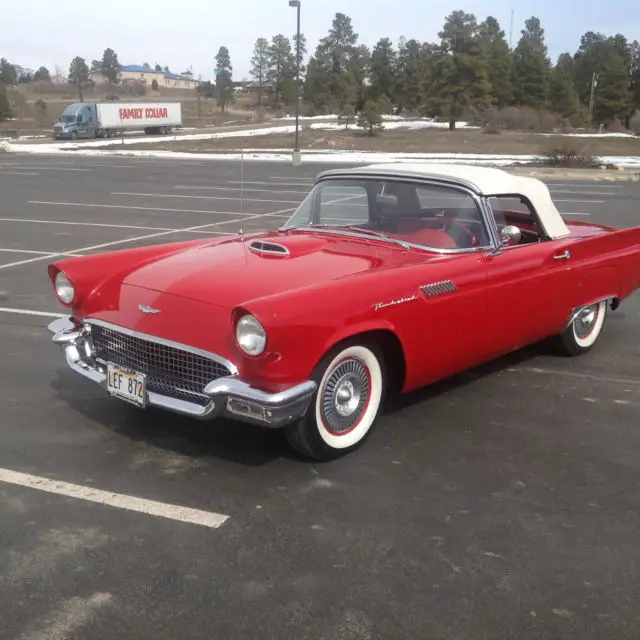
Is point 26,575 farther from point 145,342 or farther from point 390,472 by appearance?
point 390,472

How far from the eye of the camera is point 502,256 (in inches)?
191

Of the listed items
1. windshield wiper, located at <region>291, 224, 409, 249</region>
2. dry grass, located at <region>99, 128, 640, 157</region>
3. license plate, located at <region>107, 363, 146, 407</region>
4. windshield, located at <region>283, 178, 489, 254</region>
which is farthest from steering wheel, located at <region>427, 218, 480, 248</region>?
dry grass, located at <region>99, 128, 640, 157</region>

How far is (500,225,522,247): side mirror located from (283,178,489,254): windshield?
0.13 metres

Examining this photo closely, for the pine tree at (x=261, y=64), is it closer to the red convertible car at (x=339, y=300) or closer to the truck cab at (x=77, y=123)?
the truck cab at (x=77, y=123)

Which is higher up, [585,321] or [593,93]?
[593,93]

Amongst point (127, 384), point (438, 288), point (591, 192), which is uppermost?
point (438, 288)

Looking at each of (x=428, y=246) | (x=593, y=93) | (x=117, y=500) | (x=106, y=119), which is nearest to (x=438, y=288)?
(x=428, y=246)

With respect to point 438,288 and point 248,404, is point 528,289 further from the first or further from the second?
point 248,404

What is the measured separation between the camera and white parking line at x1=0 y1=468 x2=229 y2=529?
3.34 metres

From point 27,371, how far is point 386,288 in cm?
279

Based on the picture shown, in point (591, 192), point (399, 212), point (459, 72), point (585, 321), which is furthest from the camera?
point (459, 72)

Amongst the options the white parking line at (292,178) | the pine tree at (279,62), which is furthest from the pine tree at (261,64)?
the white parking line at (292,178)

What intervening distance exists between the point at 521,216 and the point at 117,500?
3451 millimetres

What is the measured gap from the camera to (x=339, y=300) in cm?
376
